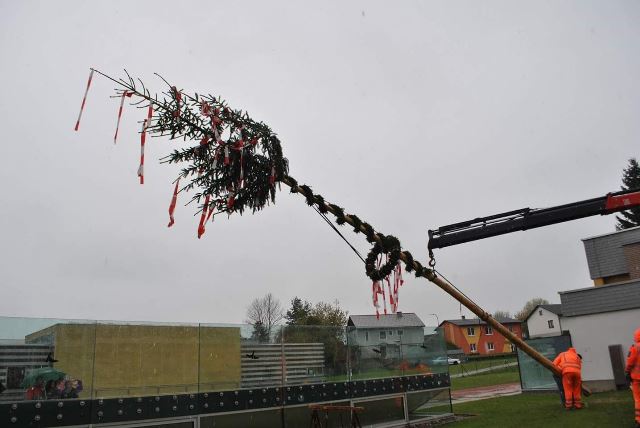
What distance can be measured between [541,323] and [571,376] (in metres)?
47.4

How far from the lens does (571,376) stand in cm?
1320

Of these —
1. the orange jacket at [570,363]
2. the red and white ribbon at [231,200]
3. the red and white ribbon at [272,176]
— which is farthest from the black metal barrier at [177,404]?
the red and white ribbon at [272,176]

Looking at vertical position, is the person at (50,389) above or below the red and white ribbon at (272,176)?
below

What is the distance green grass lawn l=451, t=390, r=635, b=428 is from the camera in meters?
11.5

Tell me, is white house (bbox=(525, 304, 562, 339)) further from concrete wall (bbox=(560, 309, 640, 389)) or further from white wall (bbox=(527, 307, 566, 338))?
concrete wall (bbox=(560, 309, 640, 389))

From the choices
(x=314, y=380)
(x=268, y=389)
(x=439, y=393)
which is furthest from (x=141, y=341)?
(x=439, y=393)

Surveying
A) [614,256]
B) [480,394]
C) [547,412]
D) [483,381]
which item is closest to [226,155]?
[547,412]

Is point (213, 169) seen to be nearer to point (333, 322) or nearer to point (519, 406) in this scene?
point (519, 406)

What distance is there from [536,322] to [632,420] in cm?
5002

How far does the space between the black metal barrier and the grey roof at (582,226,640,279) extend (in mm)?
12683

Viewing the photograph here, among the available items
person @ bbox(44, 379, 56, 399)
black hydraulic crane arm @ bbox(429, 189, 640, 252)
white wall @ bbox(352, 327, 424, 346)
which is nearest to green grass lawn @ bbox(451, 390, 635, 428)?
white wall @ bbox(352, 327, 424, 346)

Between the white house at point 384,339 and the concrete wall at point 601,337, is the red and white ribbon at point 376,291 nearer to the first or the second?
the white house at point 384,339

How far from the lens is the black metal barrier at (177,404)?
8.02 m

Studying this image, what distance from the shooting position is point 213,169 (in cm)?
646
